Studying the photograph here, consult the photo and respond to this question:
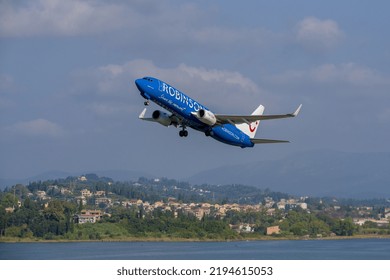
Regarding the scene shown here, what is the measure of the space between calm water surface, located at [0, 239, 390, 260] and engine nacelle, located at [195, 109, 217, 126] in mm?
50478

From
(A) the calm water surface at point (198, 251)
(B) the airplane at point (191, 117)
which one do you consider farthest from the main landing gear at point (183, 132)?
(A) the calm water surface at point (198, 251)

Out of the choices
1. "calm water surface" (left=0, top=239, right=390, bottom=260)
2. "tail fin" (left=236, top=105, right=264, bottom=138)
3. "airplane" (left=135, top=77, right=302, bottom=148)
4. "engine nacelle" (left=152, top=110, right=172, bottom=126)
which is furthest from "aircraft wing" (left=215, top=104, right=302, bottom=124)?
"calm water surface" (left=0, top=239, right=390, bottom=260)

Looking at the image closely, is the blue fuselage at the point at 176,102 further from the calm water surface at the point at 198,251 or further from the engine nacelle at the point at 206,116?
the calm water surface at the point at 198,251

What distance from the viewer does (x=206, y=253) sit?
142500 mm

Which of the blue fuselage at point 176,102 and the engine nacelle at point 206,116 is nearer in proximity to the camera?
the blue fuselage at point 176,102

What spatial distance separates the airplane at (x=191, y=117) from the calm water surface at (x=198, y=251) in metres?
43.4

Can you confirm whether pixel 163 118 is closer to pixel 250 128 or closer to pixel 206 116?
pixel 206 116

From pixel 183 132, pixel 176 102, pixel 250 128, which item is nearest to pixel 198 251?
pixel 250 128

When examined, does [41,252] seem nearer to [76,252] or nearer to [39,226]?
[76,252]

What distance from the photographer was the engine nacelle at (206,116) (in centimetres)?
8125

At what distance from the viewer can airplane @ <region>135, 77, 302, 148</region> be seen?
77938 mm

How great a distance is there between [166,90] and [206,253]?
6815cm

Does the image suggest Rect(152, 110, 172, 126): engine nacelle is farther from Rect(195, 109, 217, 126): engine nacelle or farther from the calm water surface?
the calm water surface
